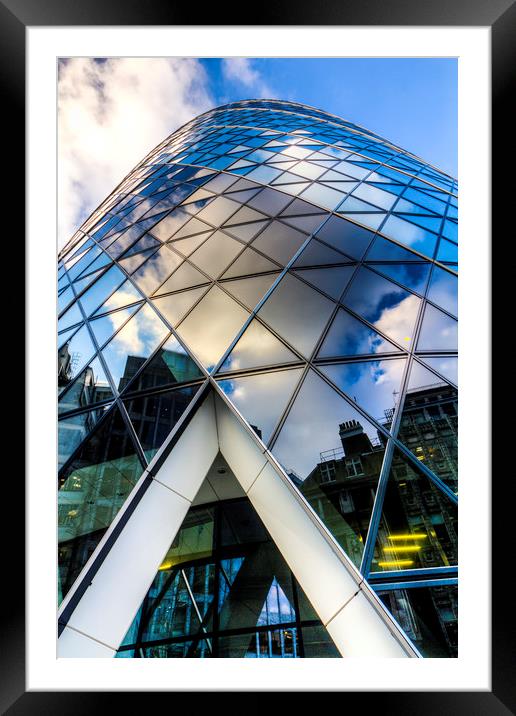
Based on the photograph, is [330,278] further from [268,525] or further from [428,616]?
[428,616]

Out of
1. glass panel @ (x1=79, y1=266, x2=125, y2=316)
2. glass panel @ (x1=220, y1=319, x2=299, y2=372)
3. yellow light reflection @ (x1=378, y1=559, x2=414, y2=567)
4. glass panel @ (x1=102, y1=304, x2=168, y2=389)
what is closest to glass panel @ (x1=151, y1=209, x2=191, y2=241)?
glass panel @ (x1=79, y1=266, x2=125, y2=316)

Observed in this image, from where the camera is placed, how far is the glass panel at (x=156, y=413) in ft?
20.1

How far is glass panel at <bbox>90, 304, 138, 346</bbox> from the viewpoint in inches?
311

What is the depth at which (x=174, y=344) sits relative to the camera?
7168mm

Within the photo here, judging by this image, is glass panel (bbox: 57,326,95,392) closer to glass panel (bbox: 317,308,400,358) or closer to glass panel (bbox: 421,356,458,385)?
glass panel (bbox: 317,308,400,358)

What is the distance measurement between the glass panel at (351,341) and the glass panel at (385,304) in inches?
9.0

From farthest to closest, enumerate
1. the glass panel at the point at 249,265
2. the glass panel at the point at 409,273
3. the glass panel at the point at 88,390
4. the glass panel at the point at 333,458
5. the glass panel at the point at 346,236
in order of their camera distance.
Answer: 1. the glass panel at the point at 346,236
2. the glass panel at the point at 249,265
3. the glass panel at the point at 409,273
4. the glass panel at the point at 88,390
5. the glass panel at the point at 333,458

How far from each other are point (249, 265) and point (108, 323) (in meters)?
3.15

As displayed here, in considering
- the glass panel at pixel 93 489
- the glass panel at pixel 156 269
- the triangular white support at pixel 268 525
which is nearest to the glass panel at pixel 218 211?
the glass panel at pixel 156 269

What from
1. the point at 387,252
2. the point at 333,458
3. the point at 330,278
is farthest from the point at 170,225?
the point at 333,458

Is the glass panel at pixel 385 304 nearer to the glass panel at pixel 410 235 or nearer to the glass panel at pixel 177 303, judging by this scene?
the glass panel at pixel 410 235

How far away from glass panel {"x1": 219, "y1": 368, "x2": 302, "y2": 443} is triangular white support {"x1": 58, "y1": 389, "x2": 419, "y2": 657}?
6.6 inches
